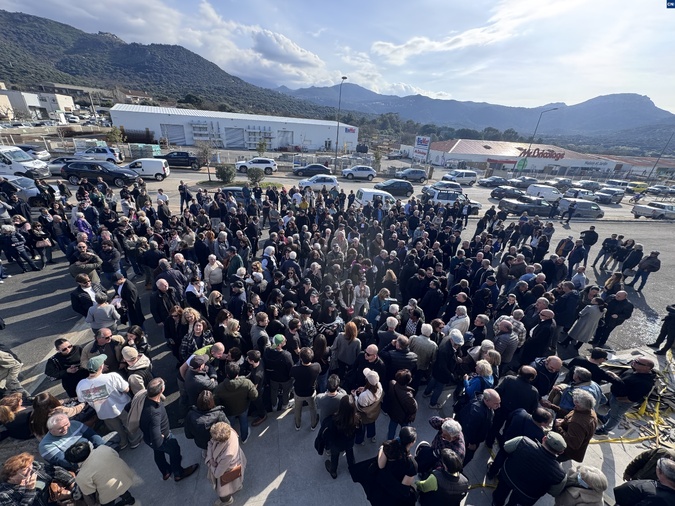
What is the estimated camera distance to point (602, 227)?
20.2 metres

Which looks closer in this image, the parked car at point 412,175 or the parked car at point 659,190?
the parked car at point 412,175

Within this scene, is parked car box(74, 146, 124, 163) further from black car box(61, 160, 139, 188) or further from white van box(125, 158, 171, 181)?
black car box(61, 160, 139, 188)

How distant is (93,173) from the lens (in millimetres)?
18359

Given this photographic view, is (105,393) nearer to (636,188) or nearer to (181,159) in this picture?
(181,159)

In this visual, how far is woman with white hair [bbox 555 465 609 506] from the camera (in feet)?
9.55

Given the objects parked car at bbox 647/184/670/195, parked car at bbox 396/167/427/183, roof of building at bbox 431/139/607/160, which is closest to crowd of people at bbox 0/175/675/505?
parked car at bbox 396/167/427/183

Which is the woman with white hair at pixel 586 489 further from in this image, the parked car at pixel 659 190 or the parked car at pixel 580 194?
the parked car at pixel 659 190

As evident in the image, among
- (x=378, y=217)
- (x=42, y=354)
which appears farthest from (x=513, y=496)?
Result: (x=378, y=217)

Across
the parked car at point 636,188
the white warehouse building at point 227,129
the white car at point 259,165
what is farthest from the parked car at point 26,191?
the parked car at point 636,188

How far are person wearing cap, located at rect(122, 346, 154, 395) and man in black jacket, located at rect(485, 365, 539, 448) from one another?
4.98 m

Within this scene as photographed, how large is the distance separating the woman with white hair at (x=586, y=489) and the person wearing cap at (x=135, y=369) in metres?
5.15

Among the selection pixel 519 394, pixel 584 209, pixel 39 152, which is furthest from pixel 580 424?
pixel 39 152

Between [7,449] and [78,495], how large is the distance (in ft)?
5.43

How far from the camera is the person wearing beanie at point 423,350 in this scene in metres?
5.04
